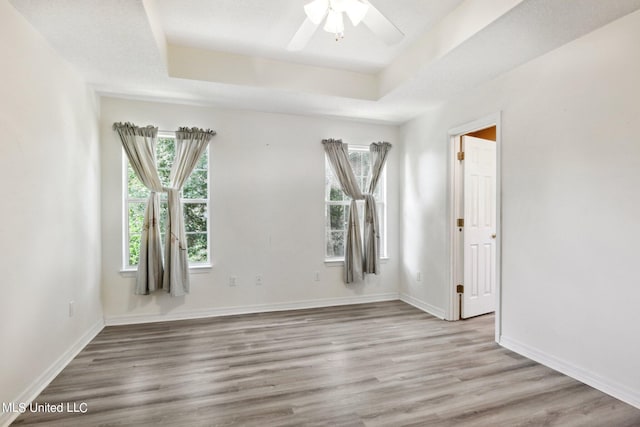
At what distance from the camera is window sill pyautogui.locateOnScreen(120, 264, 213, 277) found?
3.54 meters

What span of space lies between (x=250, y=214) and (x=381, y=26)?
2.60m

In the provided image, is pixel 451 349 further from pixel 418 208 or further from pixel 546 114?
pixel 546 114

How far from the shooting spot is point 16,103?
6.63ft

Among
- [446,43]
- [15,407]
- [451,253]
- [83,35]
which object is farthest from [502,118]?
[15,407]

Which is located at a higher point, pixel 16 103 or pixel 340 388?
pixel 16 103

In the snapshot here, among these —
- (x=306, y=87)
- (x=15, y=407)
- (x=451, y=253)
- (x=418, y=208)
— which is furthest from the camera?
(x=418, y=208)

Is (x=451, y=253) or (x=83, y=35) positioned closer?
(x=83, y=35)

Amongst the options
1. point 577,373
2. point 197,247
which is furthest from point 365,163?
point 577,373

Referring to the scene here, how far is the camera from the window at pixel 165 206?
3.64 metres

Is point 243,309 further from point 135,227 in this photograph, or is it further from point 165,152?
point 165,152

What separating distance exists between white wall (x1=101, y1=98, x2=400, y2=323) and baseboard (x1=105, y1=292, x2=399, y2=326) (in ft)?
0.04

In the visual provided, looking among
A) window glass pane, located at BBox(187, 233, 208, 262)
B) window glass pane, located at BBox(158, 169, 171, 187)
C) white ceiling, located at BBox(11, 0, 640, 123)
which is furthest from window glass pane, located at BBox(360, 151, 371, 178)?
window glass pane, located at BBox(158, 169, 171, 187)

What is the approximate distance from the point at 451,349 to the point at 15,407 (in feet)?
10.5

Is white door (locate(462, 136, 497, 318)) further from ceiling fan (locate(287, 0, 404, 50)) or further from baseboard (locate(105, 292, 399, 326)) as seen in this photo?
ceiling fan (locate(287, 0, 404, 50))
